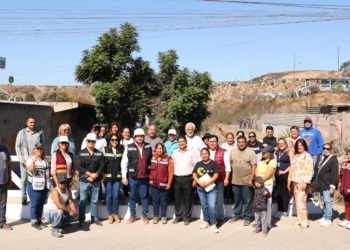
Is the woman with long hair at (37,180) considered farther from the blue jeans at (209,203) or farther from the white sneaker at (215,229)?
the white sneaker at (215,229)

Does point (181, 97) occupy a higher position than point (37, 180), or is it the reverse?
point (181, 97)

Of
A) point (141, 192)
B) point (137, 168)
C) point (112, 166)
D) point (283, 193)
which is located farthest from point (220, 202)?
point (112, 166)

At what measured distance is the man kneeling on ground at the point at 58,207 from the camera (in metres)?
6.70

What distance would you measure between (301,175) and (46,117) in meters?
13.7

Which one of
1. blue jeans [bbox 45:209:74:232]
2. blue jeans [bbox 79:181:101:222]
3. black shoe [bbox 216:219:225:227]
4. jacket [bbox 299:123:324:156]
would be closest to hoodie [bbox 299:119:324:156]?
jacket [bbox 299:123:324:156]

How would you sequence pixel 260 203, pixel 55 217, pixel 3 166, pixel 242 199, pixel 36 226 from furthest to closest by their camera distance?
pixel 242 199 < pixel 36 226 < pixel 3 166 < pixel 260 203 < pixel 55 217

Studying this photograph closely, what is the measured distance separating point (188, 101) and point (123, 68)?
4023 millimetres

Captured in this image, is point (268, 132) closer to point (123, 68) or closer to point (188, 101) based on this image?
point (188, 101)

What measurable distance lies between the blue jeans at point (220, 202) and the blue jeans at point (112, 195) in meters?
1.83

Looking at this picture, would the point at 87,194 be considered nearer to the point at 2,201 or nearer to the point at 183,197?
the point at 2,201

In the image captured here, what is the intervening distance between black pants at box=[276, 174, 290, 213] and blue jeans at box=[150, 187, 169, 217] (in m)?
2.22

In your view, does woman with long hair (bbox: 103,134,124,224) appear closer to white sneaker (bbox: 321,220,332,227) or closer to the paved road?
the paved road

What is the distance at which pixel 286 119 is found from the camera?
97.7 ft

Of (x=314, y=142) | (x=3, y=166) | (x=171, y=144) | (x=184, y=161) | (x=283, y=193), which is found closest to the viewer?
(x=3, y=166)
